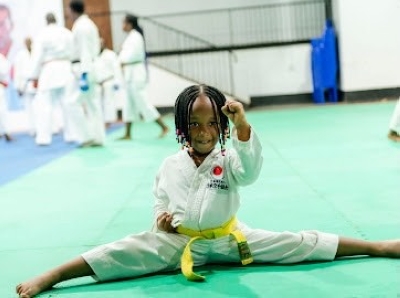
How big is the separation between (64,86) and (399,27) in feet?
26.0

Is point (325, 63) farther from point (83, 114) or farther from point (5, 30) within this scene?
point (5, 30)

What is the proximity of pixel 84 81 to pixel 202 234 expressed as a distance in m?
6.51

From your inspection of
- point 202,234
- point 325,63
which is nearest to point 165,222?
point 202,234

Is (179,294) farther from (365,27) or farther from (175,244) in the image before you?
(365,27)

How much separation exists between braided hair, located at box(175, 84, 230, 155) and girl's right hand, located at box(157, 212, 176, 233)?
37cm

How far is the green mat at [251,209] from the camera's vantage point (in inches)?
109

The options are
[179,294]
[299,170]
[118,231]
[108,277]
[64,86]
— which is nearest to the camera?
[179,294]

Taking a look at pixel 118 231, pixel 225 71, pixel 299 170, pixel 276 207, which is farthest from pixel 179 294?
pixel 225 71

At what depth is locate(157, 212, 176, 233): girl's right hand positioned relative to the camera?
9.70 feet

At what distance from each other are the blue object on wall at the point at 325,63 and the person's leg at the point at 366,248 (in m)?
11.8

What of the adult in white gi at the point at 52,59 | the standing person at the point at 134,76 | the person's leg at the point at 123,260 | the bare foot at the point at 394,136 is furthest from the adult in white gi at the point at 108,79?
the person's leg at the point at 123,260

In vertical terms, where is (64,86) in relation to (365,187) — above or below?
above

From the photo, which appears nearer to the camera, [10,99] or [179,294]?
[179,294]

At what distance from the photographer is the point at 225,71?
51.3 feet
